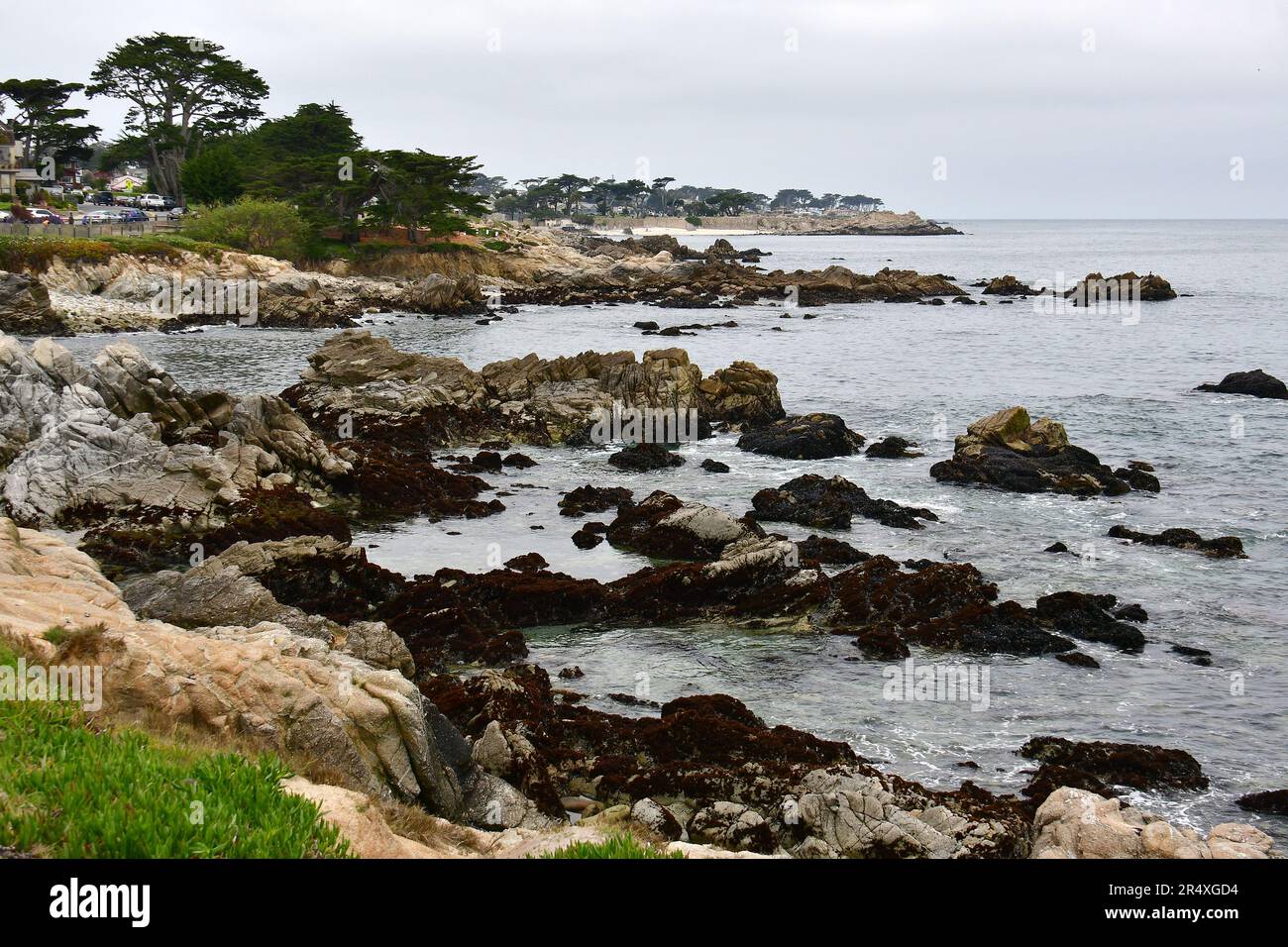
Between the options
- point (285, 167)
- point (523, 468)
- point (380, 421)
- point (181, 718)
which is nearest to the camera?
Answer: point (181, 718)

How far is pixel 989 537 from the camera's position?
2709cm

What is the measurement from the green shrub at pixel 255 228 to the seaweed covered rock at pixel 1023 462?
6931 cm

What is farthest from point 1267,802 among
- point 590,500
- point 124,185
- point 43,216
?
point 124,185

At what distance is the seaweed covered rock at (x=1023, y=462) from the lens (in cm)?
3183

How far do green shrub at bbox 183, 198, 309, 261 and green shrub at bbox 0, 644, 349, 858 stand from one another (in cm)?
8475

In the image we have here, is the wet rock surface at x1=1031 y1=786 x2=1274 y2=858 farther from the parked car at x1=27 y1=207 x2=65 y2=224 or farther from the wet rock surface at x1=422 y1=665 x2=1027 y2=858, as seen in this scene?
the parked car at x1=27 y1=207 x2=65 y2=224

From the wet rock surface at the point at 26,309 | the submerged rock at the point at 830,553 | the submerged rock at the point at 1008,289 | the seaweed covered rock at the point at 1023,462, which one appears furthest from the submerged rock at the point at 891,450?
the submerged rock at the point at 1008,289

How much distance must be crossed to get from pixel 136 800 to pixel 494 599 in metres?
14.4

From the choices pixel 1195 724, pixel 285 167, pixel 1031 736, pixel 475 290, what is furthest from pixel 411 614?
pixel 285 167

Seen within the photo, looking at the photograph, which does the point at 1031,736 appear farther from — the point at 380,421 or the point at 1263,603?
the point at 380,421

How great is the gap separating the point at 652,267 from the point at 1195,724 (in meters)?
105

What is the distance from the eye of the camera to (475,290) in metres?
87.9

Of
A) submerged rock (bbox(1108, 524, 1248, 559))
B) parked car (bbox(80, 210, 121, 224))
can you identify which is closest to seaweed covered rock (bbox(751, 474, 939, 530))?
submerged rock (bbox(1108, 524, 1248, 559))
